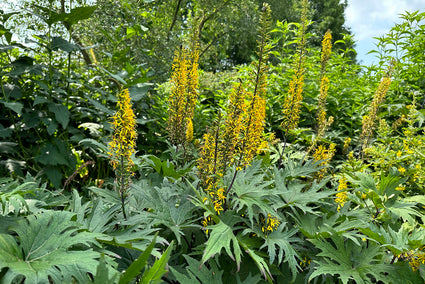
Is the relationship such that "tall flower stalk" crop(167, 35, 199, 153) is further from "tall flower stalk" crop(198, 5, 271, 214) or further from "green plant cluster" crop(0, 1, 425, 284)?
"tall flower stalk" crop(198, 5, 271, 214)

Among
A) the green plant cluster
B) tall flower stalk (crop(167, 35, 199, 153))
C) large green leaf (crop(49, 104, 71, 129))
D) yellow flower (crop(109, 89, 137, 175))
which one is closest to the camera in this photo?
the green plant cluster

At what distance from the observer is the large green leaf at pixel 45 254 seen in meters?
1.13

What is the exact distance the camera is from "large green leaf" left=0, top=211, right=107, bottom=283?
3.70 ft

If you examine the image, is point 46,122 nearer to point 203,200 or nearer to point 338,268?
point 203,200

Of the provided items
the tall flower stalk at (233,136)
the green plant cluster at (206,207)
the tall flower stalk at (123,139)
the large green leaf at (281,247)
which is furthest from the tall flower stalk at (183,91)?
the large green leaf at (281,247)

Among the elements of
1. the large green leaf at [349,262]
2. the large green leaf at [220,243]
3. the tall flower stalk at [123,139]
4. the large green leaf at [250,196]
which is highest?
the tall flower stalk at [123,139]

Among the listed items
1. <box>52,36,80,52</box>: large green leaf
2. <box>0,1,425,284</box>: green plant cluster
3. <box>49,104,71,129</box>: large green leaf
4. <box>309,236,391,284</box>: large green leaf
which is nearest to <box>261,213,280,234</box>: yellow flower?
<box>0,1,425,284</box>: green plant cluster

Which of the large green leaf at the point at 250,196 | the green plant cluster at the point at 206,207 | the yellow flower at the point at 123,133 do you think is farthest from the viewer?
the large green leaf at the point at 250,196

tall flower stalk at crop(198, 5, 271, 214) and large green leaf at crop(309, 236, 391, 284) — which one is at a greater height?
tall flower stalk at crop(198, 5, 271, 214)

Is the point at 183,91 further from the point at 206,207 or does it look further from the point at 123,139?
the point at 206,207

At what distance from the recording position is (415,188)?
9.94 feet

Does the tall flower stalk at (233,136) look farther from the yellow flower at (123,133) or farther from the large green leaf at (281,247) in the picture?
the yellow flower at (123,133)

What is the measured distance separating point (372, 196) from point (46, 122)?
3.67m

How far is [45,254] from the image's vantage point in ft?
4.17
